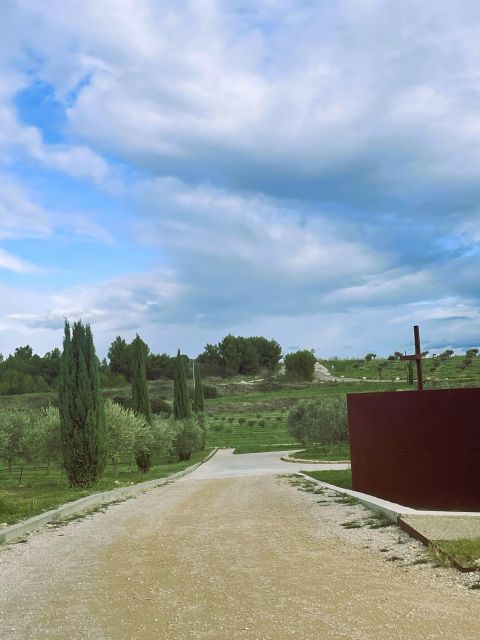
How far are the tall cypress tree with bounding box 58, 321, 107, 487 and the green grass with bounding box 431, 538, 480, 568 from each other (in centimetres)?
1484

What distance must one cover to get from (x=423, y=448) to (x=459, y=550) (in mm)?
6664

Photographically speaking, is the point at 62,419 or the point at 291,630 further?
the point at 62,419

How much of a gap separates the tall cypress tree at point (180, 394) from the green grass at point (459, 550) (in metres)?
34.3

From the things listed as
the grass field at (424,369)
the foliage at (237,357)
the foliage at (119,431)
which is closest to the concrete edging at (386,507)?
the foliage at (119,431)

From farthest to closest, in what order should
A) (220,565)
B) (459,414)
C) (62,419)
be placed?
(62,419) → (459,414) → (220,565)

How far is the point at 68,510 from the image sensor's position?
12.2m

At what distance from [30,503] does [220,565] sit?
Answer: 762cm

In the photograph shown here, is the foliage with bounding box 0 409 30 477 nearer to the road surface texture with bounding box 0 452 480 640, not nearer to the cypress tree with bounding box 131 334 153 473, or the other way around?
the cypress tree with bounding box 131 334 153 473

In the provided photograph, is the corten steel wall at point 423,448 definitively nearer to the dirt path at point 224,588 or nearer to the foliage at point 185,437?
the dirt path at point 224,588

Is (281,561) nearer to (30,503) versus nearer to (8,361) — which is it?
(30,503)

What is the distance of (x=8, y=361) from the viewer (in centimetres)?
10950

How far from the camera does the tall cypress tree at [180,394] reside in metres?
40.6

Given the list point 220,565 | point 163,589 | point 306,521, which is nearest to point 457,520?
point 306,521

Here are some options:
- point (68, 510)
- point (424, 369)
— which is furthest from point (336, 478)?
point (424, 369)
